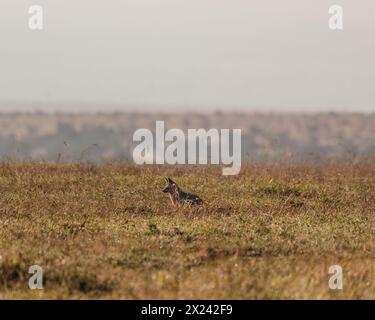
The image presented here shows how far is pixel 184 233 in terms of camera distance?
50.2 ft

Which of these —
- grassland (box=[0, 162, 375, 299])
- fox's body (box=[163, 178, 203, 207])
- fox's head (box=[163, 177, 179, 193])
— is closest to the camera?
grassland (box=[0, 162, 375, 299])

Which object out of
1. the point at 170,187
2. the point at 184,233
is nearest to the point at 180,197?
the point at 170,187

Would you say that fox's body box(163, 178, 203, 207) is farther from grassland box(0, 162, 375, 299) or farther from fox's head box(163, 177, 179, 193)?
grassland box(0, 162, 375, 299)

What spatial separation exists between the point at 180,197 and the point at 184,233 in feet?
9.95

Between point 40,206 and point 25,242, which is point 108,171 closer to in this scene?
point 40,206

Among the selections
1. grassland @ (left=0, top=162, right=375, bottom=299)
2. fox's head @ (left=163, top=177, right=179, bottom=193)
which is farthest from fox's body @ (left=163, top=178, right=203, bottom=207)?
grassland @ (left=0, top=162, right=375, bottom=299)

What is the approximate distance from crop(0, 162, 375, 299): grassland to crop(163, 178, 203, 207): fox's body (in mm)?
229

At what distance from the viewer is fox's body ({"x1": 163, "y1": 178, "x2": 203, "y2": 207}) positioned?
18125mm

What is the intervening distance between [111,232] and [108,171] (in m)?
7.80

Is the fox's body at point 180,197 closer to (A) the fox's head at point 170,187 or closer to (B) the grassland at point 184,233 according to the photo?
(A) the fox's head at point 170,187

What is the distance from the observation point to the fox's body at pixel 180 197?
18125mm

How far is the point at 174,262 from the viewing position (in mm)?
12750

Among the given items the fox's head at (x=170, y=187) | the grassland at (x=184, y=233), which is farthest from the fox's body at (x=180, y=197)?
the grassland at (x=184, y=233)
